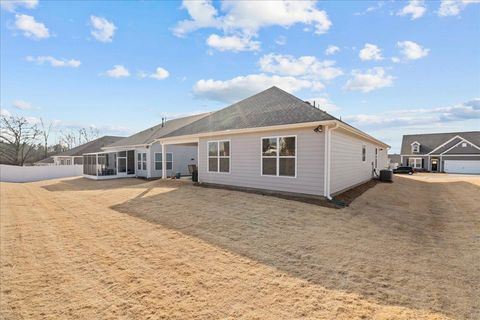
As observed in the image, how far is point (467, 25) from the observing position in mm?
10461

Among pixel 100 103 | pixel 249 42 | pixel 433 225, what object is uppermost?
pixel 249 42

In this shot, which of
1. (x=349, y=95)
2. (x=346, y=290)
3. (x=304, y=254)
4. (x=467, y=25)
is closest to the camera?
(x=346, y=290)

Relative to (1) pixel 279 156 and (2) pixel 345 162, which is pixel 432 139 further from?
(1) pixel 279 156

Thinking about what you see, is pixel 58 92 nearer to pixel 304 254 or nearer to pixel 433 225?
pixel 304 254

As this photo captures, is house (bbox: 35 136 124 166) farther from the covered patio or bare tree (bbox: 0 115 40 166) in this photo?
the covered patio

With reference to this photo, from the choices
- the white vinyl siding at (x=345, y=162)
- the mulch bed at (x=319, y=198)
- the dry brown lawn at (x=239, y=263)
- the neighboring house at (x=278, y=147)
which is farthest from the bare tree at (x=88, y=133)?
the white vinyl siding at (x=345, y=162)

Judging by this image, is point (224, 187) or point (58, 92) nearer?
point (224, 187)

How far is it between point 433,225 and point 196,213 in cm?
746

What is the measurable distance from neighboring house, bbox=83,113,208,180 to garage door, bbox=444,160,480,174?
36.8 metres

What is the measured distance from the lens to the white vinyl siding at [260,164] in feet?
31.9

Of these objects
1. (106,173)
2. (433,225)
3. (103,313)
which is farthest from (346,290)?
(106,173)

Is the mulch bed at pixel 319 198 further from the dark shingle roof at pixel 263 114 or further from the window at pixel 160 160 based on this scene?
the window at pixel 160 160

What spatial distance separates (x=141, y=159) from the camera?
22703mm

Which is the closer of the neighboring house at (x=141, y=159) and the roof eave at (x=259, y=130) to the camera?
the roof eave at (x=259, y=130)
